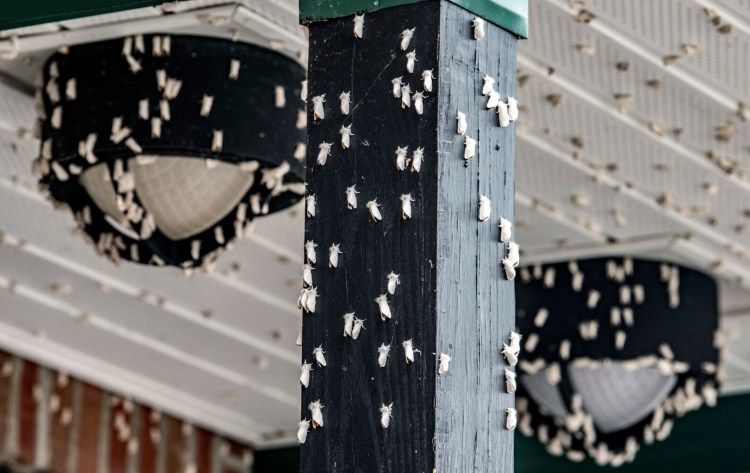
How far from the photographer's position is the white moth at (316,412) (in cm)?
251

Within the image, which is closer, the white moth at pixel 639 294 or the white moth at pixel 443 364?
the white moth at pixel 443 364

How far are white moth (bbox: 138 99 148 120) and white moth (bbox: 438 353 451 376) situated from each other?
5.82ft

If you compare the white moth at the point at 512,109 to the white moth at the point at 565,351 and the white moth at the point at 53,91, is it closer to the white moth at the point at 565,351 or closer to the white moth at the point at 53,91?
the white moth at the point at 53,91

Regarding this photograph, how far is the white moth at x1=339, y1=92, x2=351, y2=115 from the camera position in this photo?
2641 mm

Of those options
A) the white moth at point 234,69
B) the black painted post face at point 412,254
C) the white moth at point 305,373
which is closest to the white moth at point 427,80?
the black painted post face at point 412,254

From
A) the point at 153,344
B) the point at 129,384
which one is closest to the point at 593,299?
the point at 153,344

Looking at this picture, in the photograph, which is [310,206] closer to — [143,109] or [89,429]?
[143,109]

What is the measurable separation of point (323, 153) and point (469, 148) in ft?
0.84

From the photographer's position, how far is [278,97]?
4.11 meters

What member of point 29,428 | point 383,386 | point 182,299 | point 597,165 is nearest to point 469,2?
point 383,386

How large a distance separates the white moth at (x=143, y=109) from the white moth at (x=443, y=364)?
69.9 inches

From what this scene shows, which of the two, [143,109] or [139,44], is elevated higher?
[139,44]

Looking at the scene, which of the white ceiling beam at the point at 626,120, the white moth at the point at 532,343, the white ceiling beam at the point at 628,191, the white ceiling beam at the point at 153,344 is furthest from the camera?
the white ceiling beam at the point at 153,344

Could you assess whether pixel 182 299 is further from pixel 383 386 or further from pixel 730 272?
pixel 383 386
